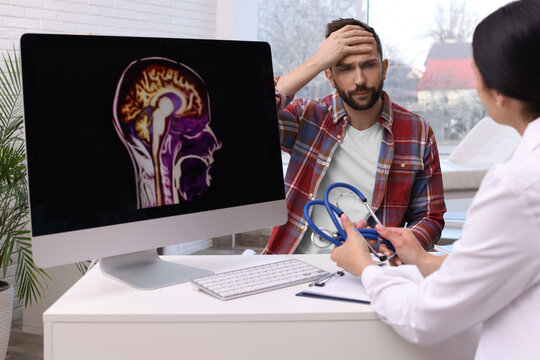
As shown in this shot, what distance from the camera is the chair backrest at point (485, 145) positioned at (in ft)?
15.9

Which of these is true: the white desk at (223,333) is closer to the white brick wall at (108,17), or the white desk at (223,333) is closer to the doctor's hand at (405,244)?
the doctor's hand at (405,244)

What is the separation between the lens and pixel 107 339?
1.27 meters

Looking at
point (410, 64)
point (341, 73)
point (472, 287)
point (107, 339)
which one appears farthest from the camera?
point (410, 64)

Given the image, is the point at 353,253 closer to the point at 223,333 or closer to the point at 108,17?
the point at 223,333

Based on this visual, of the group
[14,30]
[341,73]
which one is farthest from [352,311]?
[14,30]

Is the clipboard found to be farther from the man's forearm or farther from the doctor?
the man's forearm

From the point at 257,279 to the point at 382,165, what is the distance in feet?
2.64

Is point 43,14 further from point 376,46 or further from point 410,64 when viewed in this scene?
point 410,64

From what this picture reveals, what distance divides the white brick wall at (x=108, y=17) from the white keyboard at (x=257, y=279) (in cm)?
273

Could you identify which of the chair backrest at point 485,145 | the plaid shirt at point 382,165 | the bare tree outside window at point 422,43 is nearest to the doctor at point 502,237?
the plaid shirt at point 382,165

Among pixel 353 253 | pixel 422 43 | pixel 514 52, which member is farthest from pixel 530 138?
pixel 422 43

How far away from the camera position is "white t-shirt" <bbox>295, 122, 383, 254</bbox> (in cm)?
214

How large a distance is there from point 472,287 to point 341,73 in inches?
48.8

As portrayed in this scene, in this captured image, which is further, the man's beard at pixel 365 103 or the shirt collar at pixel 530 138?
the man's beard at pixel 365 103
